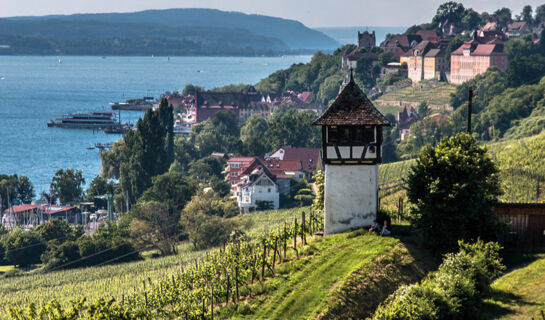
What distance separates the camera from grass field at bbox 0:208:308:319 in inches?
2078

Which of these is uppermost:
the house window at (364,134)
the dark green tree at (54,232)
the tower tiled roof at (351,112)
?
the tower tiled roof at (351,112)

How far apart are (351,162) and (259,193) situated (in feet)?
219

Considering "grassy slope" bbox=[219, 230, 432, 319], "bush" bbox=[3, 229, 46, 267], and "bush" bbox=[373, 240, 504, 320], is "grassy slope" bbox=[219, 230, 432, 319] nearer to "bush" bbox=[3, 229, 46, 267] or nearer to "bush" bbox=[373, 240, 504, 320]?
"bush" bbox=[373, 240, 504, 320]

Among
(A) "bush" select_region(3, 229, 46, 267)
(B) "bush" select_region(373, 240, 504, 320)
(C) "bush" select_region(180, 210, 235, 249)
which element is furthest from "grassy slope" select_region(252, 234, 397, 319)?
(A) "bush" select_region(3, 229, 46, 267)

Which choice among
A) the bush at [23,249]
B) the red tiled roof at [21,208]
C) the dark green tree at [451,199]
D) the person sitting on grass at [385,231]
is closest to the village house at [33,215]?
the red tiled roof at [21,208]

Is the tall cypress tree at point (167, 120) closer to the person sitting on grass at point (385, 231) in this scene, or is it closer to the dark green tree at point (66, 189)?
the dark green tree at point (66, 189)

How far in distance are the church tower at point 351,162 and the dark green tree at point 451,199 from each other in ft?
7.68

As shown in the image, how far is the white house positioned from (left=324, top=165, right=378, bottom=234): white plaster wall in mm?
65369

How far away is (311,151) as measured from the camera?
395ft

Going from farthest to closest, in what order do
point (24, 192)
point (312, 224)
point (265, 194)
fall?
point (24, 192), point (265, 194), point (312, 224)

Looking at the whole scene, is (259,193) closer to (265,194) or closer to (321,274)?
(265,194)

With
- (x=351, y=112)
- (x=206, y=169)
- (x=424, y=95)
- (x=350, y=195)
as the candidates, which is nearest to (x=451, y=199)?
(x=350, y=195)

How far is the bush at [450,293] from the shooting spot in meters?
25.0

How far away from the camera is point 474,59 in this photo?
6575 inches
